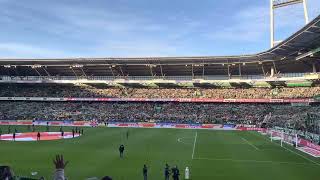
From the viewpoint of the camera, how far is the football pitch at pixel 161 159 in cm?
2697

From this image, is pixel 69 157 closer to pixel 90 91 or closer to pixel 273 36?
pixel 273 36

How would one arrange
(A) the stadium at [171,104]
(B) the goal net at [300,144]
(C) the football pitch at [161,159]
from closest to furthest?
(C) the football pitch at [161,159] < (B) the goal net at [300,144] < (A) the stadium at [171,104]

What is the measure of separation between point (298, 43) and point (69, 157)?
149 ft

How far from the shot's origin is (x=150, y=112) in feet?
285

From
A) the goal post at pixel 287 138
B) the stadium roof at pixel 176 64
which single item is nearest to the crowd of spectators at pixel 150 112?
the stadium roof at pixel 176 64

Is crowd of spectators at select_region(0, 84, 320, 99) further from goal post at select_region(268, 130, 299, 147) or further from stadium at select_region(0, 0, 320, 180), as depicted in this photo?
goal post at select_region(268, 130, 299, 147)

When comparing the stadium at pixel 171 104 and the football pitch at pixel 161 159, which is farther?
the stadium at pixel 171 104

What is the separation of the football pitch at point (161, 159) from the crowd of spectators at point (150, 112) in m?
32.0

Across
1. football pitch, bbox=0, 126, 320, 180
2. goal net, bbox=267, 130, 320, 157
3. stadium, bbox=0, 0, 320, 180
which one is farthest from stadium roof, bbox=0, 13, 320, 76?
football pitch, bbox=0, 126, 320, 180

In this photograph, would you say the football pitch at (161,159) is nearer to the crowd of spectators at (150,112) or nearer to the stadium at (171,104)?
the stadium at (171,104)

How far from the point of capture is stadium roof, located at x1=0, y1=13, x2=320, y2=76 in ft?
254

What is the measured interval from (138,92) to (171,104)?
990cm

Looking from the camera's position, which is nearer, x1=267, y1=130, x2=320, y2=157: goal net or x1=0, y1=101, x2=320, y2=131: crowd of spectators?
x1=267, y1=130, x2=320, y2=157: goal net

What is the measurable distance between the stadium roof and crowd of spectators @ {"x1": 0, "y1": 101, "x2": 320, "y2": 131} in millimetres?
8870
